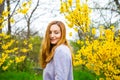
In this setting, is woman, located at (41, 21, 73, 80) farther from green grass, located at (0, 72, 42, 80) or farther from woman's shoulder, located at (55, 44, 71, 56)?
green grass, located at (0, 72, 42, 80)

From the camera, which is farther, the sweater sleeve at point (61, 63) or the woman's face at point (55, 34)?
the woman's face at point (55, 34)

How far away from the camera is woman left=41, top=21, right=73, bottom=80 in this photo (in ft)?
9.73

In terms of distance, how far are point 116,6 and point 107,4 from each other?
0.38m

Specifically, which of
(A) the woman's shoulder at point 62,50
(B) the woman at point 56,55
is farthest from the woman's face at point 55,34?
(A) the woman's shoulder at point 62,50

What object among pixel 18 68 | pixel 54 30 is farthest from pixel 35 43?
pixel 54 30

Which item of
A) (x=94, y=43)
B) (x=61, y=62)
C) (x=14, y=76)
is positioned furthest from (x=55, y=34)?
(x=14, y=76)

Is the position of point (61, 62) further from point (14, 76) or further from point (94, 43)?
point (14, 76)

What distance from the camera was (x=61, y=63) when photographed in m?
2.96

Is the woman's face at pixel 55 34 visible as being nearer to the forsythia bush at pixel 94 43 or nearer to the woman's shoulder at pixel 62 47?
the woman's shoulder at pixel 62 47

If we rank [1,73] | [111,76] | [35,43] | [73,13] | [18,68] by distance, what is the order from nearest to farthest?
[73,13] → [111,76] → [1,73] → [18,68] → [35,43]

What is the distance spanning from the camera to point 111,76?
20.4ft

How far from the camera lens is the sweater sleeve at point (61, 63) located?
2.95 metres

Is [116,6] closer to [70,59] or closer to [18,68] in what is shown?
[18,68]

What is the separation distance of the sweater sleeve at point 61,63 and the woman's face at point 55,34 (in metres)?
0.14
